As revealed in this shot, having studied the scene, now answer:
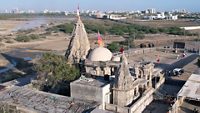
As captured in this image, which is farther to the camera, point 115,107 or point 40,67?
point 40,67

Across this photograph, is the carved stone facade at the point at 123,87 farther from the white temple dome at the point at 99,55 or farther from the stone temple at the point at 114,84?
the white temple dome at the point at 99,55

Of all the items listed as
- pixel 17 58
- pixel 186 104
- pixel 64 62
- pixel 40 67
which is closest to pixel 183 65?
pixel 186 104

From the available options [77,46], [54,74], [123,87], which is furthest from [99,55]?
[123,87]

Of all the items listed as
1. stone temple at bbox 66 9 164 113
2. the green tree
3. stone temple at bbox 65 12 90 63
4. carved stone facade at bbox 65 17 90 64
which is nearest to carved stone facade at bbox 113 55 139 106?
stone temple at bbox 66 9 164 113

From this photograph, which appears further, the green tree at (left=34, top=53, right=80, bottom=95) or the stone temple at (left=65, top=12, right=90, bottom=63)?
the stone temple at (left=65, top=12, right=90, bottom=63)

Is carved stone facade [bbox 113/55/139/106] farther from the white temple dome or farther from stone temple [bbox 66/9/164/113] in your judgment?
the white temple dome

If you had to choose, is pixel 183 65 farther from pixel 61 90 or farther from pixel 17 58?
pixel 17 58
